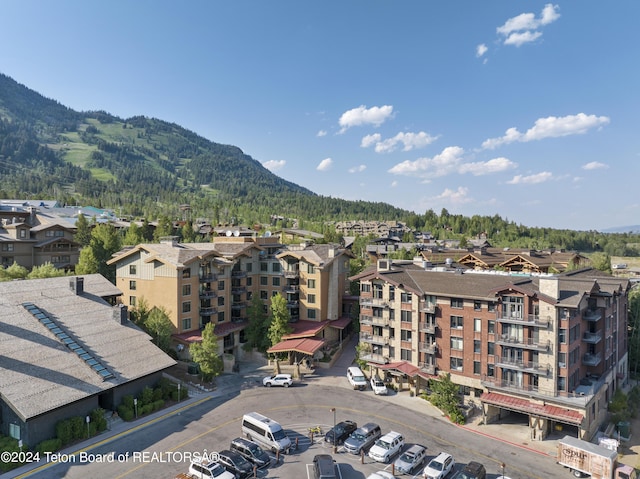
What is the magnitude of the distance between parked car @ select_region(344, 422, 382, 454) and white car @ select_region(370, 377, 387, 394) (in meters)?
9.91

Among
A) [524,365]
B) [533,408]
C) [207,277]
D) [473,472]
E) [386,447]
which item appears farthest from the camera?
[207,277]

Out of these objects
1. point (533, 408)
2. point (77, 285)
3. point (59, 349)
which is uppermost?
point (77, 285)

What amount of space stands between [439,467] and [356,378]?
19.5m

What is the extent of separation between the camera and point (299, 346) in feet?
177

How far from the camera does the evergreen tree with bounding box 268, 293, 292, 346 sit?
58.6 meters

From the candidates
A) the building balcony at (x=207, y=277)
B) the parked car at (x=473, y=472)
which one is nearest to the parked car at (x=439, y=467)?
the parked car at (x=473, y=472)

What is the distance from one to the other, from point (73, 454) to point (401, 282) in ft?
124

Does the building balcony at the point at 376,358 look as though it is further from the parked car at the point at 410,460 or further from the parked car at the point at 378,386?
the parked car at the point at 410,460

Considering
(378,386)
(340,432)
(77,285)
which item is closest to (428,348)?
(378,386)

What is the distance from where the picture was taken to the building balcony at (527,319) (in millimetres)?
40003

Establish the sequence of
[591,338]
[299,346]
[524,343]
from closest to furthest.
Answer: [524,343]
[591,338]
[299,346]

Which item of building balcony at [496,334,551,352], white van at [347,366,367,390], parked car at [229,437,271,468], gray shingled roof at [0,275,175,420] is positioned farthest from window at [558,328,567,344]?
gray shingled roof at [0,275,175,420]

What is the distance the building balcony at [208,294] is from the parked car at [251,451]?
29.0 meters

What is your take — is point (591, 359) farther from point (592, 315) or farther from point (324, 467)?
point (324, 467)
